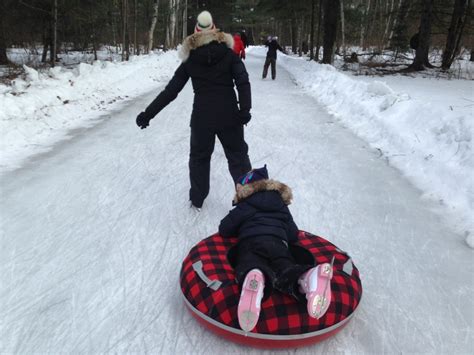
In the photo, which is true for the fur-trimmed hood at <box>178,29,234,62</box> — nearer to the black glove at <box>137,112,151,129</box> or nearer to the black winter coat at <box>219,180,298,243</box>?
the black glove at <box>137,112,151,129</box>

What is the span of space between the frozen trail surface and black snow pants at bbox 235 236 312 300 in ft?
1.25

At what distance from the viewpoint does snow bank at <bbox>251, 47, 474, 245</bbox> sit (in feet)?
12.8

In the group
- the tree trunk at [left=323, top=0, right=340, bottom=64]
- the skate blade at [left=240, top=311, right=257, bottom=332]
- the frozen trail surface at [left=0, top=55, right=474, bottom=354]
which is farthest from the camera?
the tree trunk at [left=323, top=0, right=340, bottom=64]

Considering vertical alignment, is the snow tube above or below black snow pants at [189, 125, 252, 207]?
below

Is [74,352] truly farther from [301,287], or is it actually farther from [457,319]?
[457,319]

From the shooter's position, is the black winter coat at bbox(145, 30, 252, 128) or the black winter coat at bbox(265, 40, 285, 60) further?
the black winter coat at bbox(265, 40, 285, 60)

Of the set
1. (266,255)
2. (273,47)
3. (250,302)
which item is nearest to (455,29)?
(273,47)

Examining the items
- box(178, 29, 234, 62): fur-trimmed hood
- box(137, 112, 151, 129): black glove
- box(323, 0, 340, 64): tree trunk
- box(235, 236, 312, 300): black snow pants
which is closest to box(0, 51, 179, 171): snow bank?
box(137, 112, 151, 129): black glove

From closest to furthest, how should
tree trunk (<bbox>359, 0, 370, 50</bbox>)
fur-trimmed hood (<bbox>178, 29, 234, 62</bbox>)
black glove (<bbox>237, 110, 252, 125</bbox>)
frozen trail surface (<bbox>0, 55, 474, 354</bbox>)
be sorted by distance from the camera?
frozen trail surface (<bbox>0, 55, 474, 354</bbox>) < fur-trimmed hood (<bbox>178, 29, 234, 62</bbox>) < black glove (<bbox>237, 110, 252, 125</bbox>) < tree trunk (<bbox>359, 0, 370, 50</bbox>)

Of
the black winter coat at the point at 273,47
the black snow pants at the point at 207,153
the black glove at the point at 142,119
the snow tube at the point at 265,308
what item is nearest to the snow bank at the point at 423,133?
the snow tube at the point at 265,308

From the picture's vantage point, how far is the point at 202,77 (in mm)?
3250

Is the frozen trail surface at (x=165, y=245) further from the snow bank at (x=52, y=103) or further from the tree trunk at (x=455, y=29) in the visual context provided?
the tree trunk at (x=455, y=29)

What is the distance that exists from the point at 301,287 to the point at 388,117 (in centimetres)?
482

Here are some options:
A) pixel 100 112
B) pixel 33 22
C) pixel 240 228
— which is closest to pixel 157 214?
pixel 240 228
